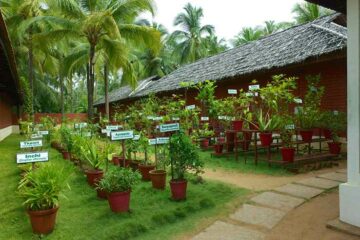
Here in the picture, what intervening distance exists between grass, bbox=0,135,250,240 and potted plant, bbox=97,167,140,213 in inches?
4.4

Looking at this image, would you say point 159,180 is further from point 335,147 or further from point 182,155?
point 335,147

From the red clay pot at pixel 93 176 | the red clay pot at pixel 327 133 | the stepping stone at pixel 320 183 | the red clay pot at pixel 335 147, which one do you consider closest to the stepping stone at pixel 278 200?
the stepping stone at pixel 320 183

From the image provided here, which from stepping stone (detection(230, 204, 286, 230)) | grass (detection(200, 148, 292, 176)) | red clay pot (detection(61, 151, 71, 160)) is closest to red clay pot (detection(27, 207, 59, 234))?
stepping stone (detection(230, 204, 286, 230))

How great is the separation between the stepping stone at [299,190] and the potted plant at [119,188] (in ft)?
7.79

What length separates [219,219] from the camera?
4.29 m

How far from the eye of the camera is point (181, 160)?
497cm

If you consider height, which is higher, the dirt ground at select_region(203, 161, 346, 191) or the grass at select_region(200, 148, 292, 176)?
the grass at select_region(200, 148, 292, 176)

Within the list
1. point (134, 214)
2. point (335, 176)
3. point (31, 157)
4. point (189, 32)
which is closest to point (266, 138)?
point (335, 176)

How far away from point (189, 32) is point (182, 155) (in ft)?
86.9

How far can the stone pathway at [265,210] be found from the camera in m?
3.82

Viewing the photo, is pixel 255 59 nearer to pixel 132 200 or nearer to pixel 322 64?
pixel 322 64

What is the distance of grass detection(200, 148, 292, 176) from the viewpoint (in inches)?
267

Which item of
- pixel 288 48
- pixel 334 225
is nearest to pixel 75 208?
pixel 334 225

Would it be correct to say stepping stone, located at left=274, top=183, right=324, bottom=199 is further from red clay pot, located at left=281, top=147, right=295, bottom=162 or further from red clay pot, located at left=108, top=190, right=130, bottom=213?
red clay pot, located at left=108, top=190, right=130, bottom=213
